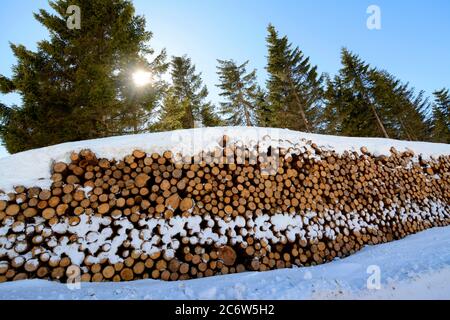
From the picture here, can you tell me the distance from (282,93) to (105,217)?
14961mm

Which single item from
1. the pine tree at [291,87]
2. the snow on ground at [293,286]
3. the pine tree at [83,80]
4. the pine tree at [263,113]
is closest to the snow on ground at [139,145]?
the snow on ground at [293,286]

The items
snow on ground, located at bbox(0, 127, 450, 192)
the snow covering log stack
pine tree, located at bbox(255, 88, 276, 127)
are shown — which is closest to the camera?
the snow covering log stack

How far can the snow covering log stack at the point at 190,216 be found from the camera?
298 cm

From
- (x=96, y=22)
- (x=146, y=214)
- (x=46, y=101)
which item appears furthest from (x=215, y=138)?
(x=96, y=22)

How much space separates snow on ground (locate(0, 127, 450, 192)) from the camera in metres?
3.24

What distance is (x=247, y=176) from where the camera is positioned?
406 centimetres

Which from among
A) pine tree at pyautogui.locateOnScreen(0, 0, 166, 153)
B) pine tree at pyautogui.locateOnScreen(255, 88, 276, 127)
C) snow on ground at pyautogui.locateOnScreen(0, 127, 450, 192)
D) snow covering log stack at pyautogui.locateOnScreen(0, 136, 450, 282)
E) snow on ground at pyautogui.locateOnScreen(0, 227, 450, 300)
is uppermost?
pine tree at pyautogui.locateOnScreen(255, 88, 276, 127)

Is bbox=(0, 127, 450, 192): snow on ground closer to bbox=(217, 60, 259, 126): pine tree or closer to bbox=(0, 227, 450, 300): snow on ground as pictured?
bbox=(0, 227, 450, 300): snow on ground

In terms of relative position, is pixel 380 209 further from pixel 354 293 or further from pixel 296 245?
pixel 354 293

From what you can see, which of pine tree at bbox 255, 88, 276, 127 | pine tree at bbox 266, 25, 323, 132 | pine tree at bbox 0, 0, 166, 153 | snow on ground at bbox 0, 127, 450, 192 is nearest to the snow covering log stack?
snow on ground at bbox 0, 127, 450, 192

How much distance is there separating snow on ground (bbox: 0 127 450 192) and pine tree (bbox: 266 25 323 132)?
1077cm

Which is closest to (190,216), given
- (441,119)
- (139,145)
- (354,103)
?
(139,145)

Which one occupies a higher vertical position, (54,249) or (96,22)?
(96,22)

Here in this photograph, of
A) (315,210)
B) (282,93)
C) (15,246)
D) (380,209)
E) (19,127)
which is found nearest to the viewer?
(15,246)
